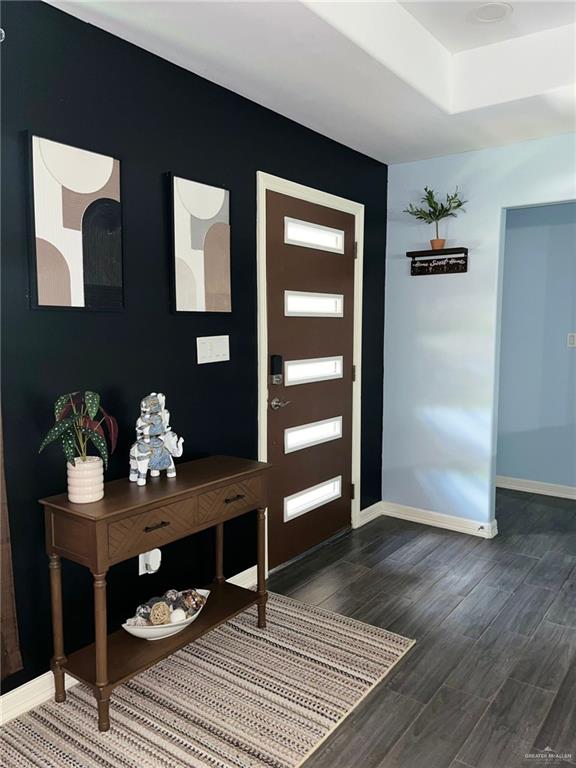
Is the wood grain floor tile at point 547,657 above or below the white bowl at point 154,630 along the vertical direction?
below

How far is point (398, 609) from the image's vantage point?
2.99m

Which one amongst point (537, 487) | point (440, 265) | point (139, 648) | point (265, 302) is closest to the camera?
point (139, 648)

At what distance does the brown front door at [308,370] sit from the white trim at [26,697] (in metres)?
1.39

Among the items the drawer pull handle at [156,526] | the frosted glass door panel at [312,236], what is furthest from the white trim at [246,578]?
the frosted glass door panel at [312,236]

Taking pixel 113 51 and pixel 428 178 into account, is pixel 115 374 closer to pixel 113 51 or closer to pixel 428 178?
A: pixel 113 51

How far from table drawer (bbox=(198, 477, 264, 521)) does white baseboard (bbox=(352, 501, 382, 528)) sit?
1599 millimetres

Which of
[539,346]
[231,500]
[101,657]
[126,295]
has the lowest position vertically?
[101,657]

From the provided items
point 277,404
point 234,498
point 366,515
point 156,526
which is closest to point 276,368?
point 277,404

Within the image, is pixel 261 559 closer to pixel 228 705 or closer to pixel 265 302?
pixel 228 705

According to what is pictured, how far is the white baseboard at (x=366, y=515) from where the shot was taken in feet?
13.6

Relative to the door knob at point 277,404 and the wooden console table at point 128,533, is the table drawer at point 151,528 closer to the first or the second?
the wooden console table at point 128,533

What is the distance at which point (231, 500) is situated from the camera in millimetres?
2514

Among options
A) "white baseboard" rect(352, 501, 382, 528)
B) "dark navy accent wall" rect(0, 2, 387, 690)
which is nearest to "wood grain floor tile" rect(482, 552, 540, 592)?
"white baseboard" rect(352, 501, 382, 528)

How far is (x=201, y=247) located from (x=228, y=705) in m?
1.92
